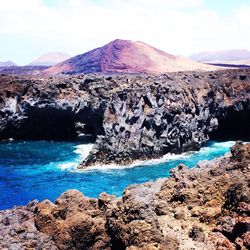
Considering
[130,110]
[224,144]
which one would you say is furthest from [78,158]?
[224,144]

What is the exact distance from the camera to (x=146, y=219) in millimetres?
14125

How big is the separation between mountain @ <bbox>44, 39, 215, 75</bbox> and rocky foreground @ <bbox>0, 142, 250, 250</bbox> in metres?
91.2

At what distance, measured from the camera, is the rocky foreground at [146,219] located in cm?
1394

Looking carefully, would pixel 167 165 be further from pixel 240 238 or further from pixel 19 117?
pixel 240 238

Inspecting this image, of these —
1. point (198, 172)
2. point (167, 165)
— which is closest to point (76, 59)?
point (167, 165)

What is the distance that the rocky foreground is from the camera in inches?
549

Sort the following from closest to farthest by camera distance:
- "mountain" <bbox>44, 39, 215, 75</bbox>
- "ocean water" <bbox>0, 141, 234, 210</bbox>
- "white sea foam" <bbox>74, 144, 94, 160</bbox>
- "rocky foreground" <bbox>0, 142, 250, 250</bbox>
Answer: "rocky foreground" <bbox>0, 142, 250, 250</bbox> < "ocean water" <bbox>0, 141, 234, 210</bbox> < "white sea foam" <bbox>74, 144, 94, 160</bbox> < "mountain" <bbox>44, 39, 215, 75</bbox>

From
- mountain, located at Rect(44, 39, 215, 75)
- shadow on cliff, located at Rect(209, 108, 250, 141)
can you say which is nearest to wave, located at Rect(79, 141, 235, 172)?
shadow on cliff, located at Rect(209, 108, 250, 141)

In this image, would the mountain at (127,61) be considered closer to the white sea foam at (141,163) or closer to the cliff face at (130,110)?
the cliff face at (130,110)

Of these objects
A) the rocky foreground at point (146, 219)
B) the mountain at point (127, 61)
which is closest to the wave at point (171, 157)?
the rocky foreground at point (146, 219)

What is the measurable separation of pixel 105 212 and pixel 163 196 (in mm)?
3031

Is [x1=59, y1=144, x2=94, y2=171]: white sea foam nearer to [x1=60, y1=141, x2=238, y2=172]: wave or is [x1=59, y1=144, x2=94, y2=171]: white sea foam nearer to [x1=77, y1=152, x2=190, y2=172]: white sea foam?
[x1=60, y1=141, x2=238, y2=172]: wave

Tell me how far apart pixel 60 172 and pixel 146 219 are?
108 ft

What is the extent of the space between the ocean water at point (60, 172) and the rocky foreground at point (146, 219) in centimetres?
1871
